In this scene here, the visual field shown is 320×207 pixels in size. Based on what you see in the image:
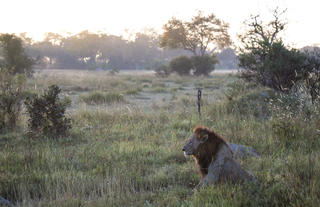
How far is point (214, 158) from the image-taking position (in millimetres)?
3723

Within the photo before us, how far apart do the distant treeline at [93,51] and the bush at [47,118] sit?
61220 mm

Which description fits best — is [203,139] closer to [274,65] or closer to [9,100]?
[9,100]

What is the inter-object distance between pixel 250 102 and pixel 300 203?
22.0 ft

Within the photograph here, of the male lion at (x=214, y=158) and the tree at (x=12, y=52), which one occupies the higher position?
the tree at (x=12, y=52)

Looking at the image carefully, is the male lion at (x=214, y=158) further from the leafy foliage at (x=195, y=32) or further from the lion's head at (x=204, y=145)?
the leafy foliage at (x=195, y=32)

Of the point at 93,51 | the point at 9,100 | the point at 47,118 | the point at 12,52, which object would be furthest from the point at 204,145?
the point at 93,51

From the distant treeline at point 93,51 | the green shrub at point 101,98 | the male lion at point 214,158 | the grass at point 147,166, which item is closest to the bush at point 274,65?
the grass at point 147,166

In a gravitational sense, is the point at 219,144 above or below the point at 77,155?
above

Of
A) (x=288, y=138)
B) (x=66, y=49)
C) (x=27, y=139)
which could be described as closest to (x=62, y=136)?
(x=27, y=139)

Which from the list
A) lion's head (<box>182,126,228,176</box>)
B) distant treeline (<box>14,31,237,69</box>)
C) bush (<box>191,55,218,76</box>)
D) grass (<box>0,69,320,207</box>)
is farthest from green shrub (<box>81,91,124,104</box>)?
distant treeline (<box>14,31,237,69</box>)

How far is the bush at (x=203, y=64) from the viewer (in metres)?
38.0

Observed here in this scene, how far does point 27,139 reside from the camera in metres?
6.64

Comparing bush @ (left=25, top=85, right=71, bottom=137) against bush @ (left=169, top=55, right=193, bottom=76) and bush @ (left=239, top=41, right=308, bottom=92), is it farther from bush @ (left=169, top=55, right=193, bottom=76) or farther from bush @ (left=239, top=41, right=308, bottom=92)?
bush @ (left=169, top=55, right=193, bottom=76)

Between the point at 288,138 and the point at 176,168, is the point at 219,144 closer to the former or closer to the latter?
the point at 176,168
